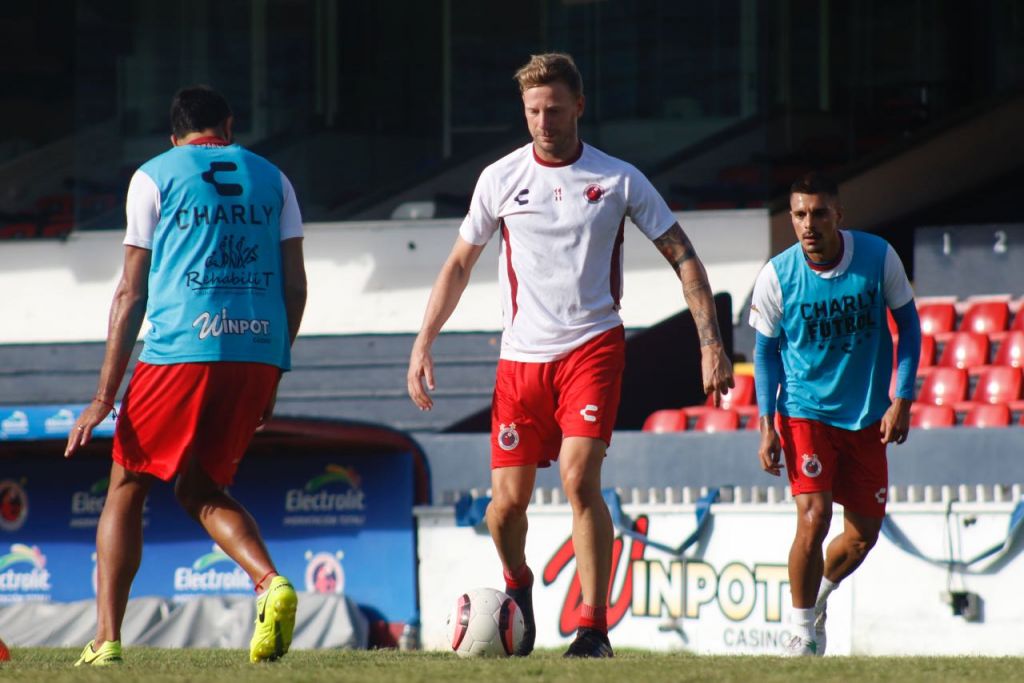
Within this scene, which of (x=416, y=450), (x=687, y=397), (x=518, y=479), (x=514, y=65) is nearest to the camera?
(x=518, y=479)

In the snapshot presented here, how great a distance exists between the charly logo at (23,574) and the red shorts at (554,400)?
751cm

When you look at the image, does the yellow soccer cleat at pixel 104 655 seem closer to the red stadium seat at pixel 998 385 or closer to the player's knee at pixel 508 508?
the player's knee at pixel 508 508

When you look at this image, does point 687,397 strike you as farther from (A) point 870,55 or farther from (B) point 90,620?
(A) point 870,55

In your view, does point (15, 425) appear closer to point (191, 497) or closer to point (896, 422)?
point (191, 497)

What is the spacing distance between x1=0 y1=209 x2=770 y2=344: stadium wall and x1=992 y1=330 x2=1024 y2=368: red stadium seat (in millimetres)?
2572

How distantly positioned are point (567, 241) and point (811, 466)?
1574 millimetres

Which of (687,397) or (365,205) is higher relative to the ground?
(365,205)

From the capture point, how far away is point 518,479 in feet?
18.9

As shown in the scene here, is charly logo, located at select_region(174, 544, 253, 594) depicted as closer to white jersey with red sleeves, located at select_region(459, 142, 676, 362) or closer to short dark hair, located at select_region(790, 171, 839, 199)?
short dark hair, located at select_region(790, 171, 839, 199)

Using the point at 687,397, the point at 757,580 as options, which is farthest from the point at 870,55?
the point at 757,580

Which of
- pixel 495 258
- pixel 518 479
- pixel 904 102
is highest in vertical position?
pixel 904 102

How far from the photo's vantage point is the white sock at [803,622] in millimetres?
6625

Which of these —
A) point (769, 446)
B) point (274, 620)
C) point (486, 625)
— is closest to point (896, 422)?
point (769, 446)

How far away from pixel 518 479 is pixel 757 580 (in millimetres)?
4049
